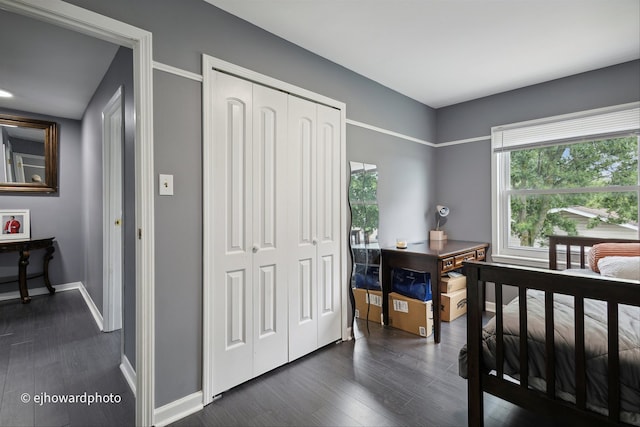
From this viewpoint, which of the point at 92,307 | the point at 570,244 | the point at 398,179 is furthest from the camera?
the point at 92,307

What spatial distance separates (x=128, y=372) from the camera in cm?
208

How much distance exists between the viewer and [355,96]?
2852 millimetres

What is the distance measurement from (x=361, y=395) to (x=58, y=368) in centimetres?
223

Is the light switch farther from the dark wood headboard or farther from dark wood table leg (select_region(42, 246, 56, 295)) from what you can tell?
dark wood table leg (select_region(42, 246, 56, 295))

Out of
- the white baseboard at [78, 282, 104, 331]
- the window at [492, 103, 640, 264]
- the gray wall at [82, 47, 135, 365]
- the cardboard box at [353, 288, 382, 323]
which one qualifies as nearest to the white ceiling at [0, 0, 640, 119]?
the gray wall at [82, 47, 135, 365]

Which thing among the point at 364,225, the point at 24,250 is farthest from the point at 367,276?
the point at 24,250

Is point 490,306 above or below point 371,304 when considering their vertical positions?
below

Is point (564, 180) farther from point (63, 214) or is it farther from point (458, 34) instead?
point (63, 214)

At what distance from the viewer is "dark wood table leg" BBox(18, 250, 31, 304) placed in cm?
361

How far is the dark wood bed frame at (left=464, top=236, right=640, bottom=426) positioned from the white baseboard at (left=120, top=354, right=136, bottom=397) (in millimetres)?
2033

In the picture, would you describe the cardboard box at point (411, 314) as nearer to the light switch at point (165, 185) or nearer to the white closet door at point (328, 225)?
the white closet door at point (328, 225)

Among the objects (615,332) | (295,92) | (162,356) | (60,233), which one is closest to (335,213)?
(295,92)

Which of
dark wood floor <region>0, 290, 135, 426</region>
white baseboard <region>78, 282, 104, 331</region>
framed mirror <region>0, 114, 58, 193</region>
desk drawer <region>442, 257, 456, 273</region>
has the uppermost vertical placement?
framed mirror <region>0, 114, 58, 193</region>

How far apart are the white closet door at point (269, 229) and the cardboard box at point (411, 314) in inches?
47.9
